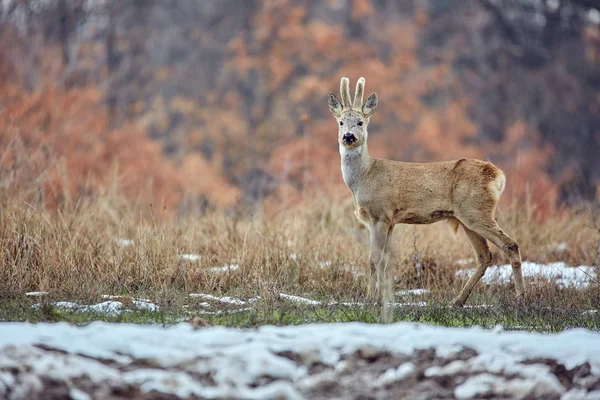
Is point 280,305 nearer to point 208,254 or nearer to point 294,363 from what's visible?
point 294,363

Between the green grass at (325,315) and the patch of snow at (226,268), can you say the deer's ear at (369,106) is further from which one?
the green grass at (325,315)

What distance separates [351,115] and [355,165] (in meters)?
0.51

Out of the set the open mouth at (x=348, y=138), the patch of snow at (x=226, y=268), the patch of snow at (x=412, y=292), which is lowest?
the patch of snow at (x=412, y=292)

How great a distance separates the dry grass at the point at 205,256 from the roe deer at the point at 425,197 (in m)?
0.54

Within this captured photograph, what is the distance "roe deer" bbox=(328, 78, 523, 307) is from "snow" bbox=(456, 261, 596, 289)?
0.88 m

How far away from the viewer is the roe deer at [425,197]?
28.5 ft

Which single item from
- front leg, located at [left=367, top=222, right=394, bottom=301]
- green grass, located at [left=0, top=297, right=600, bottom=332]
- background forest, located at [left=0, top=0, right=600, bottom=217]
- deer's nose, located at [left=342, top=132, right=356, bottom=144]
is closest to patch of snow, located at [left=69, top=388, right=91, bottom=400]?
green grass, located at [left=0, top=297, right=600, bottom=332]

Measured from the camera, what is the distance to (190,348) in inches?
197

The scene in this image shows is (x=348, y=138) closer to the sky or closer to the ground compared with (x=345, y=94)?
closer to the ground

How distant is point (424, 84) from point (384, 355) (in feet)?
76.8

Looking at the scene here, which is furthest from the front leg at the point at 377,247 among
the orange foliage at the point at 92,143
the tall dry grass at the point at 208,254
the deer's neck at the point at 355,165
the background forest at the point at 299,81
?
the background forest at the point at 299,81

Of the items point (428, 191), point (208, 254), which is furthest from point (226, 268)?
point (428, 191)

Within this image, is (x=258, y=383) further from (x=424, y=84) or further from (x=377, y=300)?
(x=424, y=84)

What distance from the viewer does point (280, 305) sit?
725 centimetres
